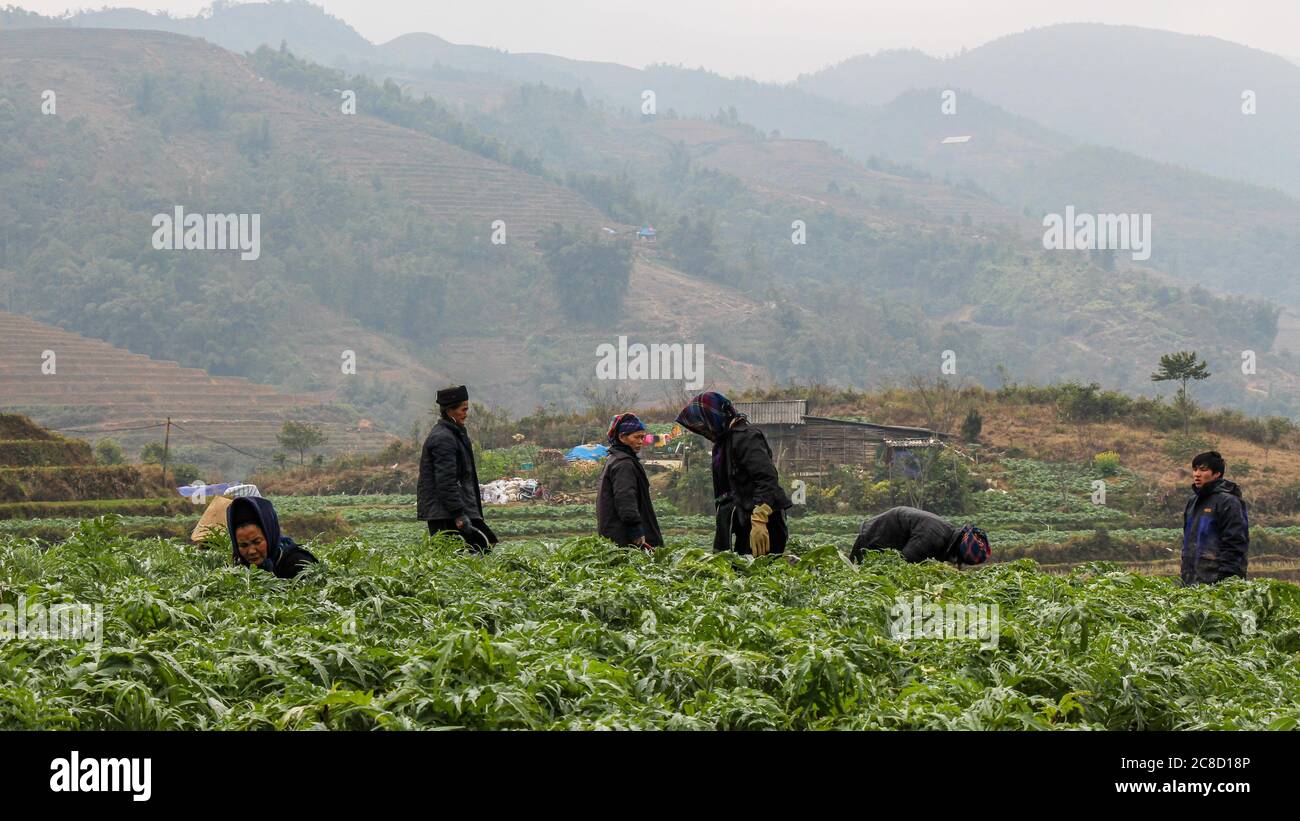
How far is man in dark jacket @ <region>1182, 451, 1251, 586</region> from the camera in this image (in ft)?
32.3

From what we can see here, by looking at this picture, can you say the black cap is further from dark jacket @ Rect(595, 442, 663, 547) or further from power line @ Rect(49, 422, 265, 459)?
power line @ Rect(49, 422, 265, 459)

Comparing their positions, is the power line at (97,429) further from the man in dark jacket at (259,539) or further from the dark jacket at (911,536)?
the man in dark jacket at (259,539)

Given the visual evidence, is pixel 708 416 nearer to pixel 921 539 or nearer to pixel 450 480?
pixel 921 539

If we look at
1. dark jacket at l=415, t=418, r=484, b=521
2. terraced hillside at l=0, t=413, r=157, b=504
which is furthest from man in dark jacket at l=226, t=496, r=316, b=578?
terraced hillside at l=0, t=413, r=157, b=504

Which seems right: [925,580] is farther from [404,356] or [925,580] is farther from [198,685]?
[404,356]

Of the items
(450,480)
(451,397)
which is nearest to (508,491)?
(451,397)

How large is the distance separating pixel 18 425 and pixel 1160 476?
29931 millimetres

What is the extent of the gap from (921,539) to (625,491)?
2.00 metres

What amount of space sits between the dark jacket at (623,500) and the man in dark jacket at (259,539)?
121 inches

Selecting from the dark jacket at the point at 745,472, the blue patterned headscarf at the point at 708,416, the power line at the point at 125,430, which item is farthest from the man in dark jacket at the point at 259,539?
the power line at the point at 125,430

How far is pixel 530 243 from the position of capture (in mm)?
132000

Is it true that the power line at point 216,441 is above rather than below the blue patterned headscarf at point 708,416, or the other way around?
below

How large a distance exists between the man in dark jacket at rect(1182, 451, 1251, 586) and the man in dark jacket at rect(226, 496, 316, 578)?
5.99m

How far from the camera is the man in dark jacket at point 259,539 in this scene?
7090mm
